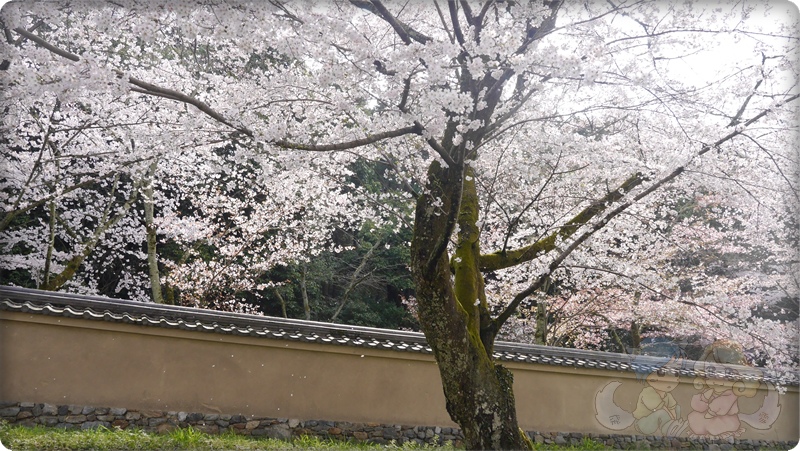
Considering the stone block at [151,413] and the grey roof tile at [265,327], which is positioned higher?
the grey roof tile at [265,327]

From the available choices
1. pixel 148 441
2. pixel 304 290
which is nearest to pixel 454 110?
pixel 148 441

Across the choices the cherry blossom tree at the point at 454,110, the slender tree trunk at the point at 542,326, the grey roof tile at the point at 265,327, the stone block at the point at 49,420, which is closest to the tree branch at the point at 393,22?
the cherry blossom tree at the point at 454,110

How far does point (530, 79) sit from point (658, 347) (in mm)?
8353

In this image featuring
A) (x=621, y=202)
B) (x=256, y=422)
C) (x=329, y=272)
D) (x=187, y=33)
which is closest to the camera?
(x=187, y=33)

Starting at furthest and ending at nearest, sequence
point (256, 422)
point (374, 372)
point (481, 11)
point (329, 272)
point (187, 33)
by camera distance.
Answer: point (329, 272) → point (374, 372) → point (256, 422) → point (481, 11) → point (187, 33)

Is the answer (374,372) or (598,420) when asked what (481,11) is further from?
(598,420)

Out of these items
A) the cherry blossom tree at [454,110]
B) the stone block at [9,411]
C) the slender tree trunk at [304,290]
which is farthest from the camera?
the slender tree trunk at [304,290]

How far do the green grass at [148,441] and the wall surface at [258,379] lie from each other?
34 centimetres

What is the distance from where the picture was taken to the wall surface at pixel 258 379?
537 centimetres

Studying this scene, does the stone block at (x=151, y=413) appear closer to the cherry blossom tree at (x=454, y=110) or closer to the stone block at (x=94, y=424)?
the stone block at (x=94, y=424)

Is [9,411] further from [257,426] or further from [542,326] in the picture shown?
[542,326]

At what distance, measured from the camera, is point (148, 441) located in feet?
15.9

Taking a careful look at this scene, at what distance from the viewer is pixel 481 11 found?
358 cm

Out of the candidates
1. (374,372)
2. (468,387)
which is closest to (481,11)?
(468,387)
